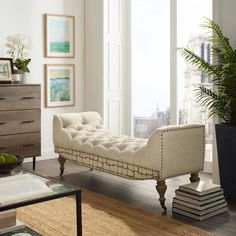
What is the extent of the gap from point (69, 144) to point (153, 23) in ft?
7.27

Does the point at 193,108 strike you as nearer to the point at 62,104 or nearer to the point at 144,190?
the point at 144,190

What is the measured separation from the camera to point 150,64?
597 centimetres

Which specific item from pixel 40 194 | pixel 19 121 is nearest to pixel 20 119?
pixel 19 121

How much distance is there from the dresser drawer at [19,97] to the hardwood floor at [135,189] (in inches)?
32.6

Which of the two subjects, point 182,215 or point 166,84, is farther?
point 166,84

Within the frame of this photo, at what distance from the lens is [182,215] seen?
11.7 ft

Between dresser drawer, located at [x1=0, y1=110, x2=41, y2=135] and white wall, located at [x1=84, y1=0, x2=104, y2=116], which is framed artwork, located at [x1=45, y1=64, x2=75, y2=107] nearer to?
white wall, located at [x1=84, y1=0, x2=104, y2=116]

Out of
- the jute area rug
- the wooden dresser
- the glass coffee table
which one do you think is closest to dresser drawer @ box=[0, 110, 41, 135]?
the wooden dresser

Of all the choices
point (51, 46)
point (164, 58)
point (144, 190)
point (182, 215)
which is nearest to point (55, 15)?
point (51, 46)

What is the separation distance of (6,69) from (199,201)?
3.00 m

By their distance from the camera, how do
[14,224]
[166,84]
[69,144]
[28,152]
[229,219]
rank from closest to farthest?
[14,224] → [229,219] → [69,144] → [28,152] → [166,84]

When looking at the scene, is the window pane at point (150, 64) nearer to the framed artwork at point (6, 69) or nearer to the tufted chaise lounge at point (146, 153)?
the tufted chaise lounge at point (146, 153)

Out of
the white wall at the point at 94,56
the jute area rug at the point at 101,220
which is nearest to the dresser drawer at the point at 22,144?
the white wall at the point at 94,56

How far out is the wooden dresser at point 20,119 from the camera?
16.6ft
